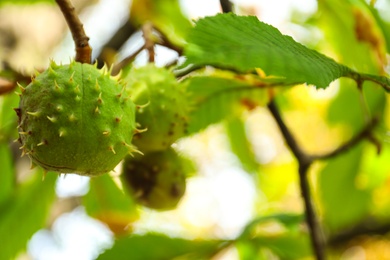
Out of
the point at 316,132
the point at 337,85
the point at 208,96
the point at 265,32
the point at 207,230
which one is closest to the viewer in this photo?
the point at 265,32

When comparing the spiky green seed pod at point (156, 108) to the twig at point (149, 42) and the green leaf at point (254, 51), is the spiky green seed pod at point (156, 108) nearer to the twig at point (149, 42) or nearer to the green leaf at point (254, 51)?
the twig at point (149, 42)

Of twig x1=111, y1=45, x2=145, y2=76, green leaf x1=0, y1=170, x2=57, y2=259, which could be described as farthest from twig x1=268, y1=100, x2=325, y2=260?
green leaf x1=0, y1=170, x2=57, y2=259

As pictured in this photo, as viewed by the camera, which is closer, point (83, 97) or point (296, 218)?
point (83, 97)

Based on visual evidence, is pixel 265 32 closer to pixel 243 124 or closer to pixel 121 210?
pixel 121 210

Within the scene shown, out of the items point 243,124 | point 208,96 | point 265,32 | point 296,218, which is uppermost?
point 243,124

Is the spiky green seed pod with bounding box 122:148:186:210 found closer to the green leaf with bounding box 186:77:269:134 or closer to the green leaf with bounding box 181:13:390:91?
the green leaf with bounding box 186:77:269:134

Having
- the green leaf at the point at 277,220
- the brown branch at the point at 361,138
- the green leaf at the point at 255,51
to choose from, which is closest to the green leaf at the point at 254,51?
the green leaf at the point at 255,51

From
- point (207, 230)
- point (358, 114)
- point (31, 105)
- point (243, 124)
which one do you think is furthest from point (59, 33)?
point (207, 230)
